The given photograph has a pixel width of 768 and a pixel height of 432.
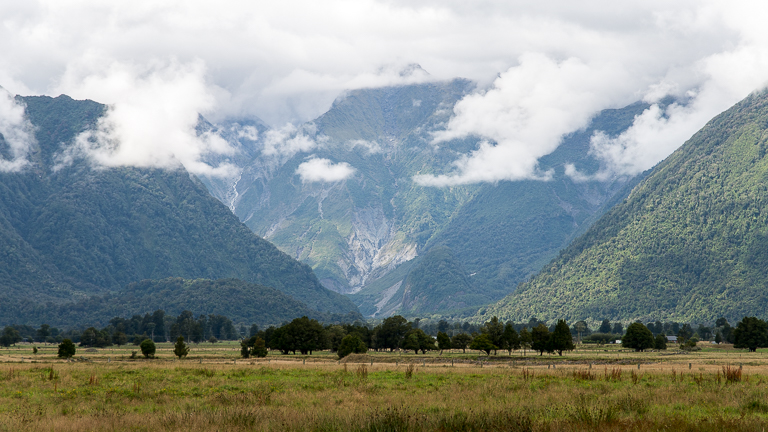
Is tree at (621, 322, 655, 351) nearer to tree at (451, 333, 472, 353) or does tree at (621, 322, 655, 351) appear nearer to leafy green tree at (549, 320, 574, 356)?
leafy green tree at (549, 320, 574, 356)

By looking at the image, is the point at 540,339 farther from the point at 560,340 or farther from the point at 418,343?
the point at 418,343

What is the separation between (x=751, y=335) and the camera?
160875 millimetres

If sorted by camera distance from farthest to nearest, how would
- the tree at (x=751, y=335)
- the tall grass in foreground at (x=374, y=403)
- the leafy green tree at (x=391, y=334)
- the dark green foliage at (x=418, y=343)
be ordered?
the leafy green tree at (x=391, y=334)
the tree at (x=751, y=335)
the dark green foliage at (x=418, y=343)
the tall grass in foreground at (x=374, y=403)

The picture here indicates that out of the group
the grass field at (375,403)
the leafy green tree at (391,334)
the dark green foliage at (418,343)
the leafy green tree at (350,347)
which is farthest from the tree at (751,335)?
the grass field at (375,403)

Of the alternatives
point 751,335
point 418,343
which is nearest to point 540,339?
point 418,343

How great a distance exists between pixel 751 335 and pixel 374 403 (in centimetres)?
15473

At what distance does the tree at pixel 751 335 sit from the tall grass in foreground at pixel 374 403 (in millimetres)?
127255

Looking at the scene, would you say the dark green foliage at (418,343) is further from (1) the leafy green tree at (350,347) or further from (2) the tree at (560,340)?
(2) the tree at (560,340)

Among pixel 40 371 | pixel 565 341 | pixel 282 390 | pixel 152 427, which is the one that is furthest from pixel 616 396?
pixel 565 341

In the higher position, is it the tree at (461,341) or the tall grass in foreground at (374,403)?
the tall grass in foreground at (374,403)

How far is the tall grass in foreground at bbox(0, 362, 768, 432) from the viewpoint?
2742 cm

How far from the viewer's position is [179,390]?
43.5 meters

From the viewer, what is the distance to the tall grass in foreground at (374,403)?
90.0 feet

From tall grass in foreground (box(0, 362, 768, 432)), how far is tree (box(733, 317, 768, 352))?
127 metres
